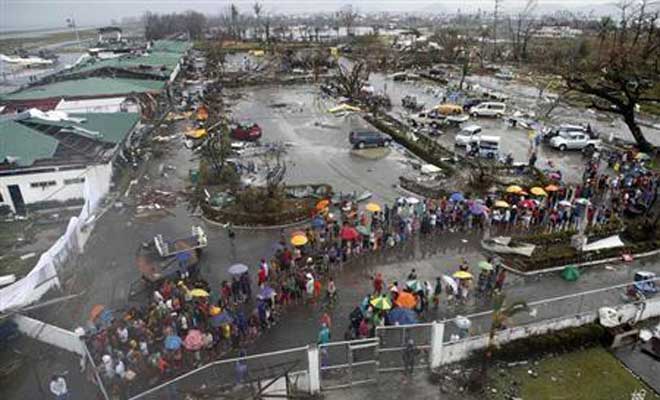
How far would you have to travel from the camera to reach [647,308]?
17.0 m

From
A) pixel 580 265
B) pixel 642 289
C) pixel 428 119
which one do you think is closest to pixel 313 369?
pixel 642 289

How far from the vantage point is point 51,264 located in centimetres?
1825

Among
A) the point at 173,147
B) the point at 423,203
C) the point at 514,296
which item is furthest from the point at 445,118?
the point at 514,296

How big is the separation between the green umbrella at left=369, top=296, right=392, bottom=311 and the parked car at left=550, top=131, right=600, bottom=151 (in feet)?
87.4

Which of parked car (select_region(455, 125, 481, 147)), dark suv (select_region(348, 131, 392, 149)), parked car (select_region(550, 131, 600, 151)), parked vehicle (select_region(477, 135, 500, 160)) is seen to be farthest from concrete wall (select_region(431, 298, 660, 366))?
dark suv (select_region(348, 131, 392, 149))

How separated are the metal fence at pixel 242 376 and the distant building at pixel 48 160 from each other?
18.4 meters

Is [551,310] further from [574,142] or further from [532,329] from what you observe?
[574,142]

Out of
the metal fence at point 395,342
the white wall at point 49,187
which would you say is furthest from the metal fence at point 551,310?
the white wall at point 49,187

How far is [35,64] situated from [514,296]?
10201 cm

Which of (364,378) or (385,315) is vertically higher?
(385,315)

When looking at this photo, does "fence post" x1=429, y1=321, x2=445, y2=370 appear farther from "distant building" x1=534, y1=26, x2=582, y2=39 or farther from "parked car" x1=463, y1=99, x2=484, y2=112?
"distant building" x1=534, y1=26, x2=582, y2=39

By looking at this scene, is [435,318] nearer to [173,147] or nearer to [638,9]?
[173,147]

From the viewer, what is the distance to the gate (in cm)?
1427

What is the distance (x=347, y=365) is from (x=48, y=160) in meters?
22.5
